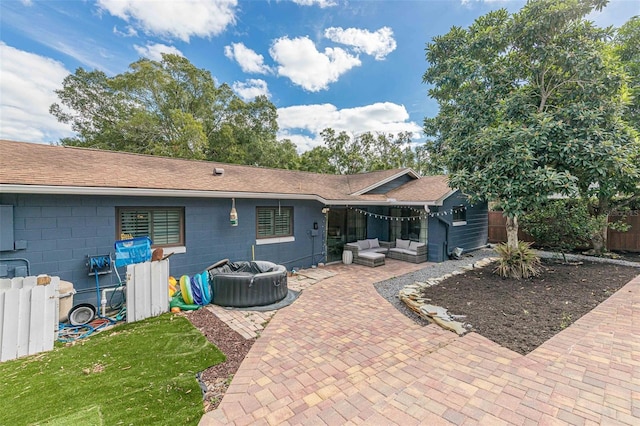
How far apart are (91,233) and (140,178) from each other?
5.16 feet

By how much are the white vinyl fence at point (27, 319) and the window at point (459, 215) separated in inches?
473

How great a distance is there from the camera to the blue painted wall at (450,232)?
10.6m

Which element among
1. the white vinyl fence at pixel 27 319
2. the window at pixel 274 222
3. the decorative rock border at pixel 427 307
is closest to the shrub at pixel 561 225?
the decorative rock border at pixel 427 307

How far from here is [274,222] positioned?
8969mm

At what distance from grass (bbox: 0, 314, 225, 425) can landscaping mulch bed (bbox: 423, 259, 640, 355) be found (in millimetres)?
4548

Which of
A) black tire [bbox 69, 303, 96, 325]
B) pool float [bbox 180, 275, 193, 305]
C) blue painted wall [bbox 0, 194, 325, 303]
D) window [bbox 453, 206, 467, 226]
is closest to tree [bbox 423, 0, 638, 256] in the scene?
window [bbox 453, 206, 467, 226]

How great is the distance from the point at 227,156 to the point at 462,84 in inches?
665

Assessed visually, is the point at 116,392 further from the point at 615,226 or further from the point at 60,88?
the point at 60,88

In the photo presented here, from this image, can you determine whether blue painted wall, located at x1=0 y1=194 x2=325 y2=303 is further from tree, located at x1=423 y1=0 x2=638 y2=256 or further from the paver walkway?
tree, located at x1=423 y1=0 x2=638 y2=256

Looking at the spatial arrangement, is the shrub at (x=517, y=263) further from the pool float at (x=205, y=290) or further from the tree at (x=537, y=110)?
the pool float at (x=205, y=290)

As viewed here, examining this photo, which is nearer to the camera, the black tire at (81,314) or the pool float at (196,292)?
the black tire at (81,314)

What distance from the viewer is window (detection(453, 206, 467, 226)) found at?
37.3 ft

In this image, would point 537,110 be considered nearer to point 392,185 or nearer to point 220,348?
point 392,185

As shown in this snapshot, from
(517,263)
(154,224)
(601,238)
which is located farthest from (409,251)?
(154,224)
